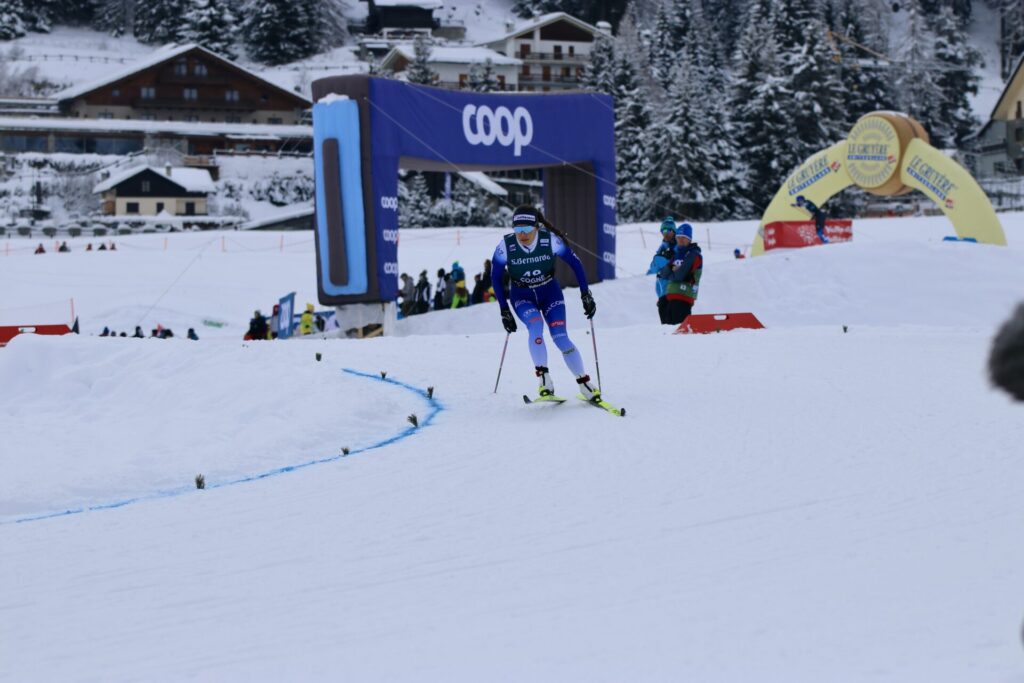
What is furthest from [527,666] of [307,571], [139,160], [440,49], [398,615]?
[440,49]

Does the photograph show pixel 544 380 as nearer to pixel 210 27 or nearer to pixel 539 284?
pixel 539 284

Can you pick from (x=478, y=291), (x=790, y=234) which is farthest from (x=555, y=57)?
(x=478, y=291)

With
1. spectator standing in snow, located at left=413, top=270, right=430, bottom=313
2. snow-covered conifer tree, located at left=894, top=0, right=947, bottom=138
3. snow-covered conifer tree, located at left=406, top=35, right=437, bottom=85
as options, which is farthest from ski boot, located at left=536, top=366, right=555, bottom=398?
snow-covered conifer tree, located at left=894, top=0, right=947, bottom=138

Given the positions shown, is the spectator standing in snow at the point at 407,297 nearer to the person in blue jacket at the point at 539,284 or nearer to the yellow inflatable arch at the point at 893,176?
the yellow inflatable arch at the point at 893,176

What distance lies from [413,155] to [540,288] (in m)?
11.9

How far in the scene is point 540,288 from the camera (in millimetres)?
9617

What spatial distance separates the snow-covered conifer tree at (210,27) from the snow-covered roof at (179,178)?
25.1 m

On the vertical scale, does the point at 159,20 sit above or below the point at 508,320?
above

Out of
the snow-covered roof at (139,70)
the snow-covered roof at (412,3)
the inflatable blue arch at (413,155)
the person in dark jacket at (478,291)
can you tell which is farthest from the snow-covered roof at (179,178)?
the snow-covered roof at (412,3)

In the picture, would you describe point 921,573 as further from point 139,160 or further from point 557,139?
point 139,160

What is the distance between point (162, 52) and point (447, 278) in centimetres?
4756

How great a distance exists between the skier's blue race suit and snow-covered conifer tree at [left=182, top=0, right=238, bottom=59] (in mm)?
70802

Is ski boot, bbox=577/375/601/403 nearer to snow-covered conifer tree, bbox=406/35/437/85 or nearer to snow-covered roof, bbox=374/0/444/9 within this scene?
snow-covered conifer tree, bbox=406/35/437/85

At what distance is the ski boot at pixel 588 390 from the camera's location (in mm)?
9281
